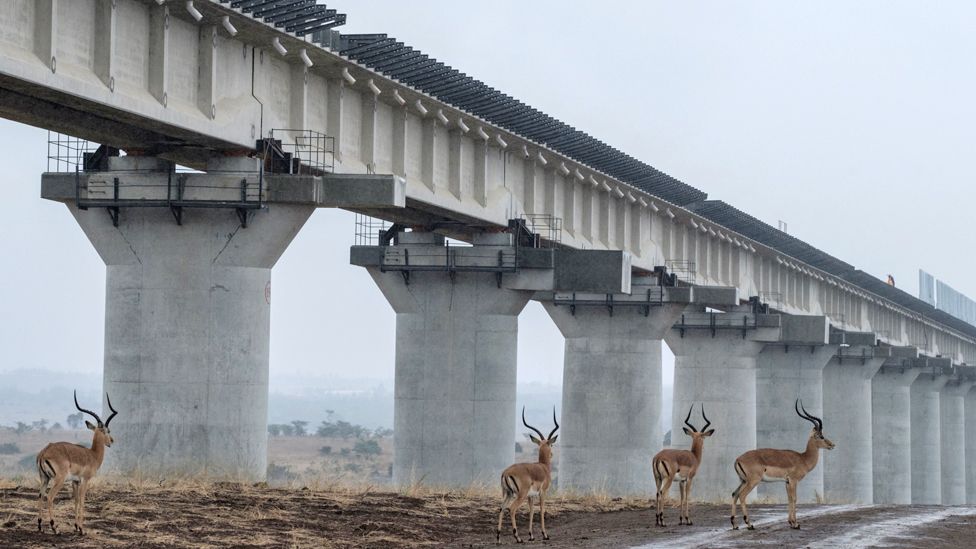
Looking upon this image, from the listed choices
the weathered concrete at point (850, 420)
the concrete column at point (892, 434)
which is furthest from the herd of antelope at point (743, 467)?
the concrete column at point (892, 434)

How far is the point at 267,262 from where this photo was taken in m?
35.7

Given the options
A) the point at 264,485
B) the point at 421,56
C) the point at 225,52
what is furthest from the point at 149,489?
the point at 421,56

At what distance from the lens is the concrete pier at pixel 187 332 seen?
34656mm

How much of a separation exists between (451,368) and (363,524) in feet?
83.0

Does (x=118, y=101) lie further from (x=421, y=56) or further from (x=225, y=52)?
(x=421, y=56)

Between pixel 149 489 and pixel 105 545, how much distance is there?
8.22m

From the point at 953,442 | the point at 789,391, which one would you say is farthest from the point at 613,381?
the point at 953,442

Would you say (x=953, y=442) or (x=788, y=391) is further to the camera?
(x=953, y=442)

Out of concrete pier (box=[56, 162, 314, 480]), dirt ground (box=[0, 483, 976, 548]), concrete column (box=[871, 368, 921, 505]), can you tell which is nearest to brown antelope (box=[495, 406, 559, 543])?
dirt ground (box=[0, 483, 976, 548])

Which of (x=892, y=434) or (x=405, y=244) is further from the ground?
(x=405, y=244)

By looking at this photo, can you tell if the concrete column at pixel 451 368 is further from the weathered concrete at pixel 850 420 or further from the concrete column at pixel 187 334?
the weathered concrete at pixel 850 420

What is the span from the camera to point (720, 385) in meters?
79.6

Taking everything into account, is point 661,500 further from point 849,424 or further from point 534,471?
point 849,424

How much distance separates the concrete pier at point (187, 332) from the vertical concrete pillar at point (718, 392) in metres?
45.4
